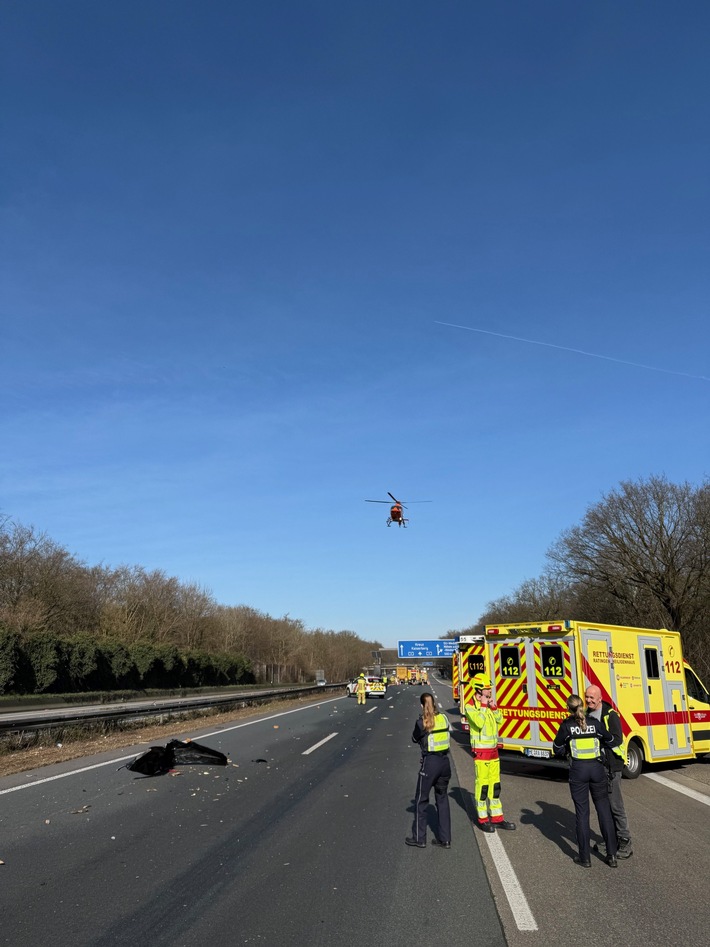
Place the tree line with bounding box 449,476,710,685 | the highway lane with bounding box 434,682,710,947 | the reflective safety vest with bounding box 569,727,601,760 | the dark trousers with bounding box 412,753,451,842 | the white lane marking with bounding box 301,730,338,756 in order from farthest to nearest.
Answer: the tree line with bounding box 449,476,710,685
the white lane marking with bounding box 301,730,338,756
the dark trousers with bounding box 412,753,451,842
the reflective safety vest with bounding box 569,727,601,760
the highway lane with bounding box 434,682,710,947

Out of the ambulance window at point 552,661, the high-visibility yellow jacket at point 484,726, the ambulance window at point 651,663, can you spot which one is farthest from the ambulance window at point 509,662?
the high-visibility yellow jacket at point 484,726

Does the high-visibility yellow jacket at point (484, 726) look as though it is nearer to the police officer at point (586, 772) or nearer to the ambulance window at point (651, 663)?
the police officer at point (586, 772)

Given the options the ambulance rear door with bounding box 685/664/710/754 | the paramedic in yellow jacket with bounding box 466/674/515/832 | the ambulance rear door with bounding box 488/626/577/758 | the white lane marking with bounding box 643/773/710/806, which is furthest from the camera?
the ambulance rear door with bounding box 685/664/710/754

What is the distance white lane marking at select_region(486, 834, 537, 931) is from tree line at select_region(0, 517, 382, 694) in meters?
37.4

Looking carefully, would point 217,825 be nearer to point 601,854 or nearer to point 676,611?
point 601,854

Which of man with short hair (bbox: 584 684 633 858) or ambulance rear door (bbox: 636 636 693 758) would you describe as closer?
man with short hair (bbox: 584 684 633 858)

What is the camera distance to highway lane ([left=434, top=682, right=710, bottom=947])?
16.7 feet

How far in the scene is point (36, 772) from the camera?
13.1m

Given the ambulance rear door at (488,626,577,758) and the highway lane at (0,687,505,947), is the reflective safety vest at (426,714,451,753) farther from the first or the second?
the ambulance rear door at (488,626,577,758)

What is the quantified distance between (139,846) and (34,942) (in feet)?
8.92

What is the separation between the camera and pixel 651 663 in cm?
1326

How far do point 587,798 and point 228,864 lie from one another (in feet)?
12.1

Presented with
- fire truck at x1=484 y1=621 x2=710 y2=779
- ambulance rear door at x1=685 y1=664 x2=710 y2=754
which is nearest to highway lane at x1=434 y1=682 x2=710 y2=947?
fire truck at x1=484 y1=621 x2=710 y2=779

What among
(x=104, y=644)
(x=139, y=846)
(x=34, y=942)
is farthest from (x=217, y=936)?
(x=104, y=644)
